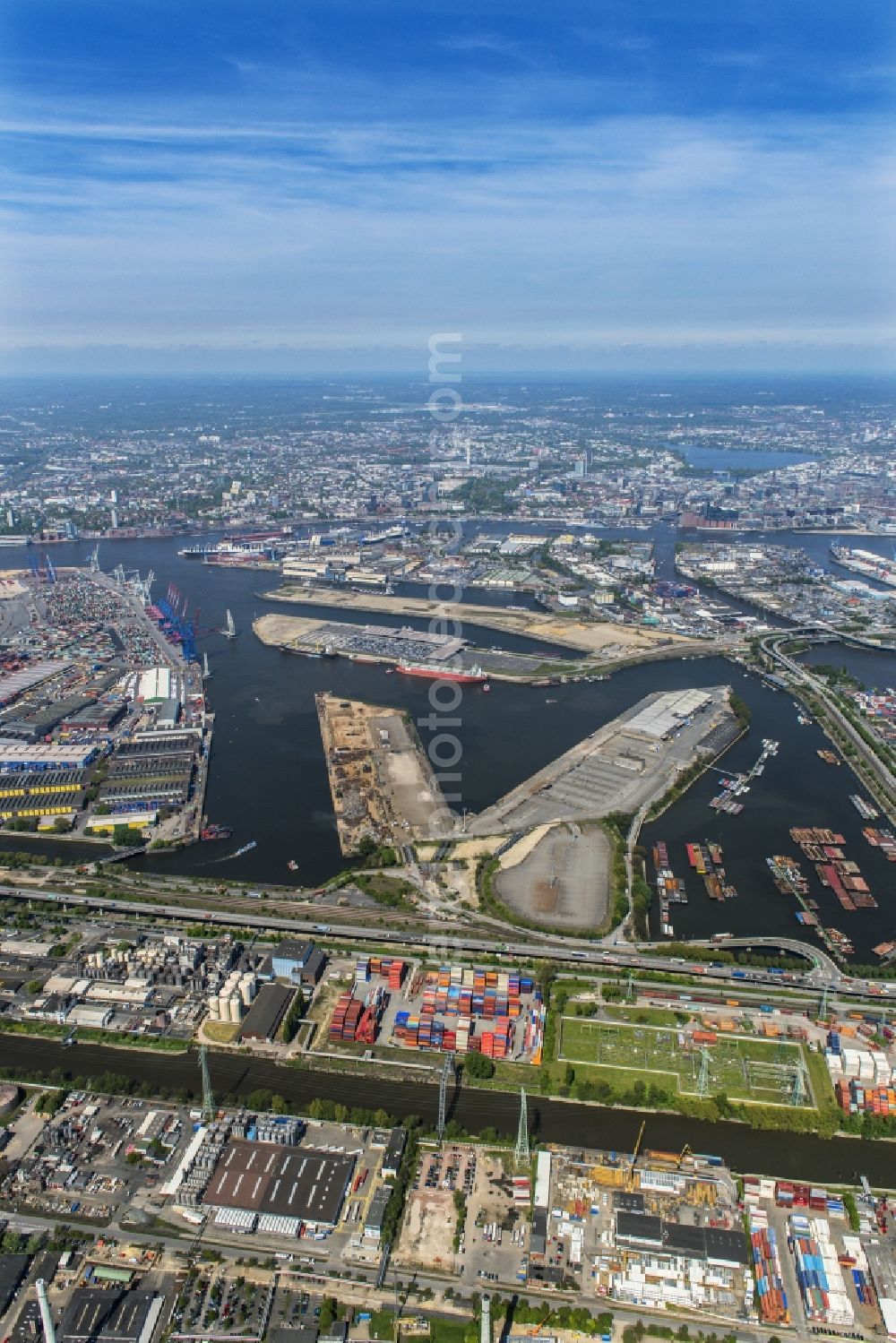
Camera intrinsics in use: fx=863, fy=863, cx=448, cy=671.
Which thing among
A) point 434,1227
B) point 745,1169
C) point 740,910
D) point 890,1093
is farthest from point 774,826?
point 434,1227

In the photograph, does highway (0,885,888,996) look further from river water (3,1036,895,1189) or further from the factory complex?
the factory complex

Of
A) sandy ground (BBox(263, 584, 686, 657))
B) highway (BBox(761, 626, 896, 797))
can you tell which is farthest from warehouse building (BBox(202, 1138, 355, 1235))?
sandy ground (BBox(263, 584, 686, 657))

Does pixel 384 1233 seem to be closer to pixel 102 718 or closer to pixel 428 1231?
pixel 428 1231

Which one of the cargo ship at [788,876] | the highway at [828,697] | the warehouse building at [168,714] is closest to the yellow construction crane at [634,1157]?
the cargo ship at [788,876]

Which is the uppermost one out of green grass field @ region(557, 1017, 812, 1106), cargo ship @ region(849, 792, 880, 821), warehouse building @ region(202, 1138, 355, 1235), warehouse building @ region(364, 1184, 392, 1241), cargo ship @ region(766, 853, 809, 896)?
cargo ship @ region(849, 792, 880, 821)

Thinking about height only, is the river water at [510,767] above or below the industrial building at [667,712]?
below

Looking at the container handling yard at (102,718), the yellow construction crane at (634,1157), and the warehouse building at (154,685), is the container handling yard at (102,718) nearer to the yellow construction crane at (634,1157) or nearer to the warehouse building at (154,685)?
the warehouse building at (154,685)
